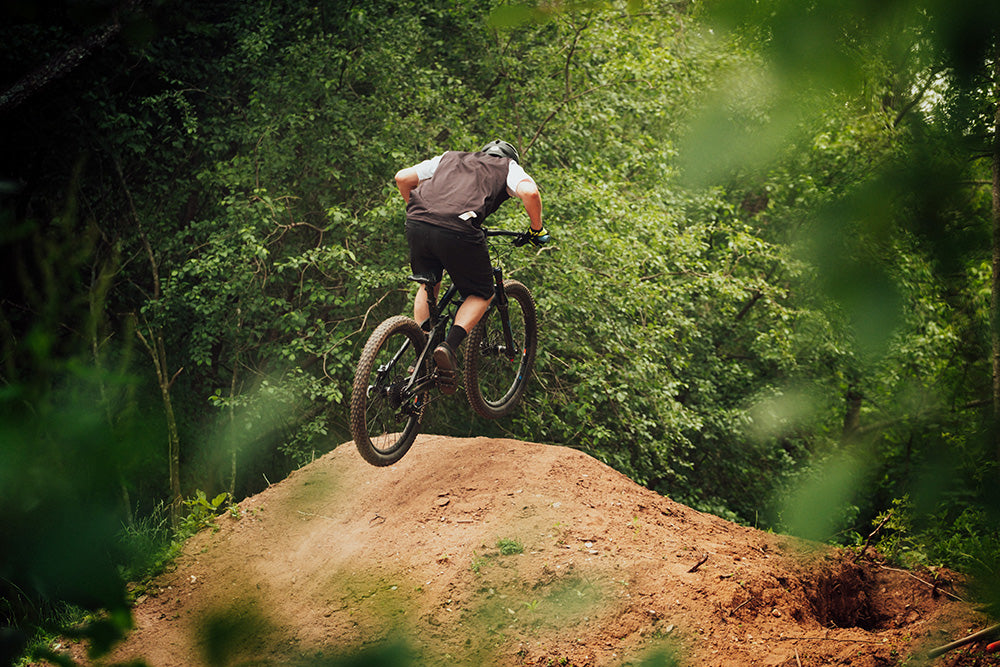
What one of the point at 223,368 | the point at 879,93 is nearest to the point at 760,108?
the point at 879,93

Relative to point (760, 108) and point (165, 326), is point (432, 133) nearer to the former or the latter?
point (165, 326)

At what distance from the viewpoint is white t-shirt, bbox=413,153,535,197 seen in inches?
158

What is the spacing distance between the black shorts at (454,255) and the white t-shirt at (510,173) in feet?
0.96

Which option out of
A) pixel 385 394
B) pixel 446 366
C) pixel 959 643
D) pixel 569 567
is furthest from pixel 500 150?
pixel 959 643

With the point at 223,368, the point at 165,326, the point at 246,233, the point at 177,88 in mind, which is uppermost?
the point at 177,88

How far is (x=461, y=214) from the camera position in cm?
393

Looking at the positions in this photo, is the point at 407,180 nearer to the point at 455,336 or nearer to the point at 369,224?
the point at 455,336

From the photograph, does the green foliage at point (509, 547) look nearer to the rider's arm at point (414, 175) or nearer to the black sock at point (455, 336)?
the black sock at point (455, 336)

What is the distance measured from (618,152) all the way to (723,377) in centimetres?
313

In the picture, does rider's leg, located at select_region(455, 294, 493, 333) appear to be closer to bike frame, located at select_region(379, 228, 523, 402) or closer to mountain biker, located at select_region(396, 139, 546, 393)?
mountain biker, located at select_region(396, 139, 546, 393)

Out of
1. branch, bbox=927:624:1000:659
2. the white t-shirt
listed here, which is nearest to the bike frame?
the white t-shirt

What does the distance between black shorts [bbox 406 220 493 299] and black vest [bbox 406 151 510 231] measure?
0.05 metres

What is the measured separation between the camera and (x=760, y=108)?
1.26 metres

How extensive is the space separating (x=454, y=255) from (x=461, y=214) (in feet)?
0.81
